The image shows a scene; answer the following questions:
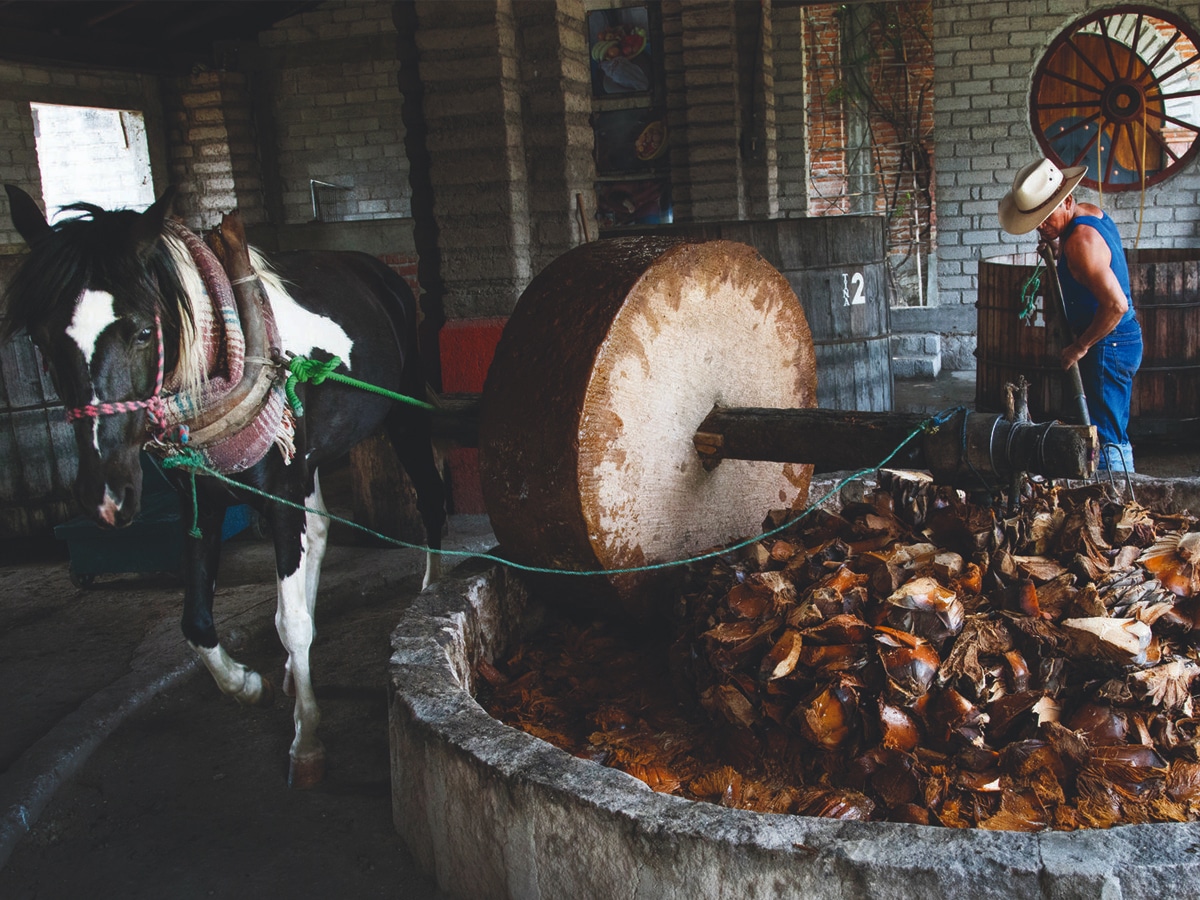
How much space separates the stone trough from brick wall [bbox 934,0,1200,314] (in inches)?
330

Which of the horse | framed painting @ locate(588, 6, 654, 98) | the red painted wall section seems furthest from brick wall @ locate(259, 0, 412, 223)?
the horse

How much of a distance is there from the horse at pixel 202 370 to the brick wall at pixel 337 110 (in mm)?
9436

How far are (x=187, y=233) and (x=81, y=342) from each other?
52cm

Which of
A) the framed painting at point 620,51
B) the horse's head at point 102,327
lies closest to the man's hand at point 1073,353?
the horse's head at point 102,327

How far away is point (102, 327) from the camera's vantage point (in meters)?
2.57

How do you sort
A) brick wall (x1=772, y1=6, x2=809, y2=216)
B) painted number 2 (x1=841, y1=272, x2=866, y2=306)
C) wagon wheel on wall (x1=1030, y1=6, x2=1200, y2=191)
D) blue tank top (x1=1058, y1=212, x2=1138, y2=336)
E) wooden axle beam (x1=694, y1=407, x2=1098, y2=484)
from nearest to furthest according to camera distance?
wooden axle beam (x1=694, y1=407, x2=1098, y2=484) → blue tank top (x1=1058, y1=212, x2=1138, y2=336) → painted number 2 (x1=841, y1=272, x2=866, y2=306) → wagon wheel on wall (x1=1030, y1=6, x2=1200, y2=191) → brick wall (x1=772, y1=6, x2=809, y2=216)

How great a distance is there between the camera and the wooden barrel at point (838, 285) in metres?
6.39

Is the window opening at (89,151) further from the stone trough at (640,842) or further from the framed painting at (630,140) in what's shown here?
the stone trough at (640,842)

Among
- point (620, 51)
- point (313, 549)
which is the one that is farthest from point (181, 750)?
point (620, 51)

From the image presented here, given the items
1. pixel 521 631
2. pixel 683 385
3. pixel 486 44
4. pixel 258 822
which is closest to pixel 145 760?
pixel 258 822

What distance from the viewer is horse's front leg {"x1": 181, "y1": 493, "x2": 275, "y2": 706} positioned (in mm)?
3291

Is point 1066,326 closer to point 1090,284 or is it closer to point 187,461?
point 1090,284

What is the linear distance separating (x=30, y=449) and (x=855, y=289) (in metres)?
5.06

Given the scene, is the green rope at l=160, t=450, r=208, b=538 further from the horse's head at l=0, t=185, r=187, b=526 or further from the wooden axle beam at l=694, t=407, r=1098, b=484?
the wooden axle beam at l=694, t=407, r=1098, b=484
